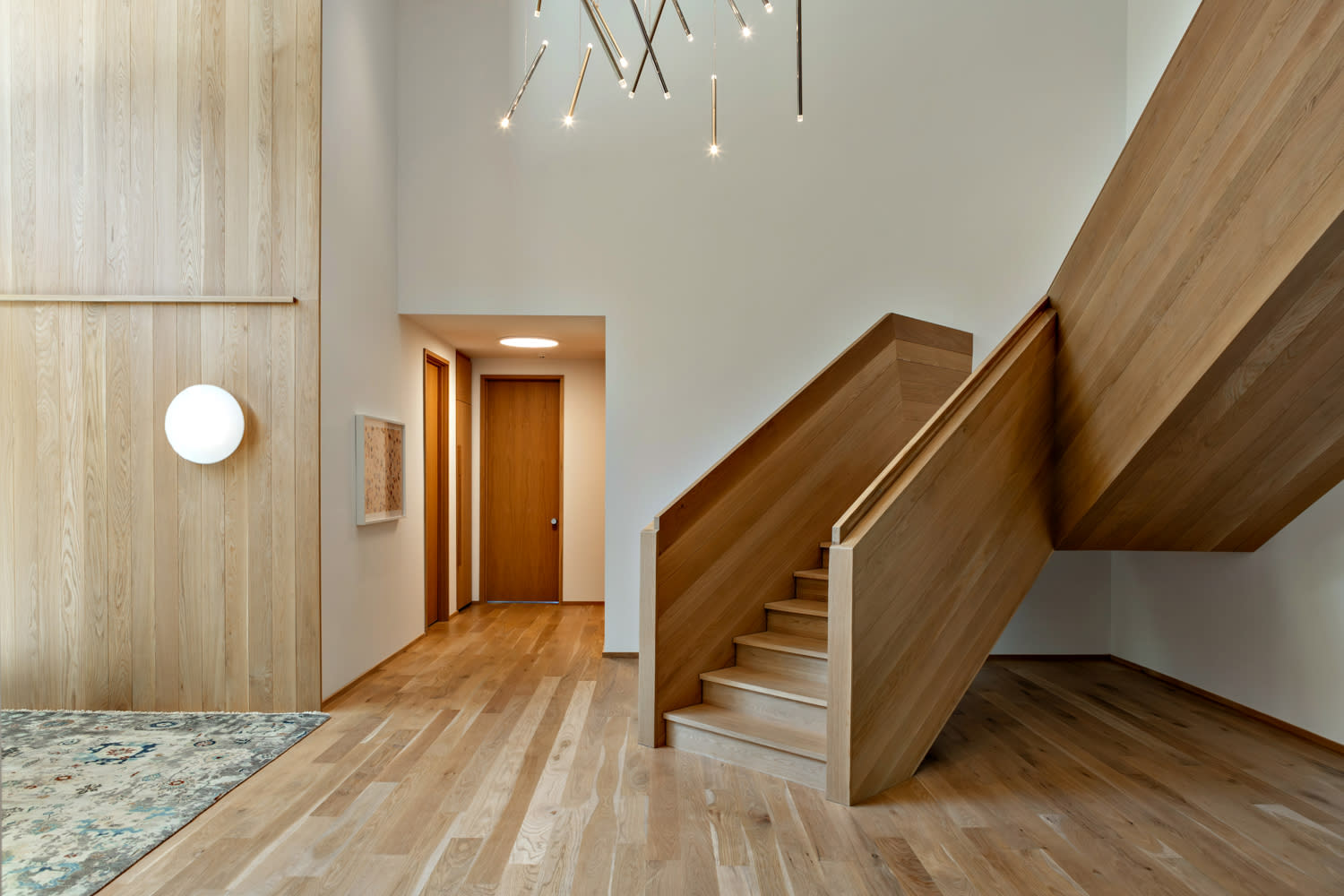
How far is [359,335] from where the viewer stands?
4.88 meters

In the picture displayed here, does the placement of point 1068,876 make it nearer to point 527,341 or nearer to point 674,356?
point 674,356

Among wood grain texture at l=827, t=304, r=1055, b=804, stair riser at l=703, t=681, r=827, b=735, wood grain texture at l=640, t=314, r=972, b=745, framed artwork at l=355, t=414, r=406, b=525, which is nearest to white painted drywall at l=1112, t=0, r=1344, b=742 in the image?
wood grain texture at l=827, t=304, r=1055, b=804

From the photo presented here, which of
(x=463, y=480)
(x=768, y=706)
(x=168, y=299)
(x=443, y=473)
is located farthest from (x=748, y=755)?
(x=463, y=480)

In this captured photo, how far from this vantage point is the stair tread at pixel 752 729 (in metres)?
3.36

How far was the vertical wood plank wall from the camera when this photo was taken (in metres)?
4.24

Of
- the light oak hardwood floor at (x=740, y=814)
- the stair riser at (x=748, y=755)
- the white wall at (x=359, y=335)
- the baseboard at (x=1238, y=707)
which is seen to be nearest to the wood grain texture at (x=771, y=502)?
the stair riser at (x=748, y=755)

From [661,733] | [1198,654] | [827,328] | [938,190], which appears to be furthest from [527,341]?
[1198,654]

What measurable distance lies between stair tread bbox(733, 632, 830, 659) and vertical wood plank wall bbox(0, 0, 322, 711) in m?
2.22

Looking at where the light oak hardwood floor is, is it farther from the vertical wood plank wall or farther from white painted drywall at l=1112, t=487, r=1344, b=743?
the vertical wood plank wall

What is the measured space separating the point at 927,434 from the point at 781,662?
1343 mm

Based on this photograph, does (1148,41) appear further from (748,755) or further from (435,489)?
(435,489)

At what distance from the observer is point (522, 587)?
7.89 m

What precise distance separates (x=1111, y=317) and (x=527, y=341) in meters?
4.39

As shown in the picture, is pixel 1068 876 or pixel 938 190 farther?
pixel 938 190
